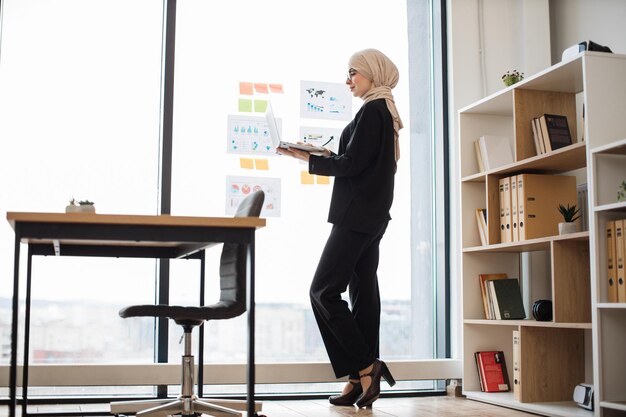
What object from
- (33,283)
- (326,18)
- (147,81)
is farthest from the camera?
(326,18)

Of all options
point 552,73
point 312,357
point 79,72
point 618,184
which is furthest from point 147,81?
point 618,184

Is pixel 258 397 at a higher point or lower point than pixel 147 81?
lower

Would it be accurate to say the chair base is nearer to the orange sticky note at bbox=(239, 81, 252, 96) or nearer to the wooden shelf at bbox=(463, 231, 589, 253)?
the wooden shelf at bbox=(463, 231, 589, 253)

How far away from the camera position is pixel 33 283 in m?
3.62

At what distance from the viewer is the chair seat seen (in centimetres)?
258

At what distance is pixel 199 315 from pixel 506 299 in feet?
5.83

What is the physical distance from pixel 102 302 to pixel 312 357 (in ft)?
3.63

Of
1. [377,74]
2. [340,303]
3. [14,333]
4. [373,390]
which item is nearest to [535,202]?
[377,74]

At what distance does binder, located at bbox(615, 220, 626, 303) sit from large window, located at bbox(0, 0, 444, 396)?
1.49 meters

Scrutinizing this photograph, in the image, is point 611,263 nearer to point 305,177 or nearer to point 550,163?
point 550,163

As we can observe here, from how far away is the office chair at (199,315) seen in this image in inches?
103

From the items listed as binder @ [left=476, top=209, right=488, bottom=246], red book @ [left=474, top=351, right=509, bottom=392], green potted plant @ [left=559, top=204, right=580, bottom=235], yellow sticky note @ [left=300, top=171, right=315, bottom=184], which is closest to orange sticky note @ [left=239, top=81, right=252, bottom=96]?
yellow sticky note @ [left=300, top=171, right=315, bottom=184]

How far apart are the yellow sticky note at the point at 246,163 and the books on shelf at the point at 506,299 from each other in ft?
4.49

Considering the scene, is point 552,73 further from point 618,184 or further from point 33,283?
point 33,283
